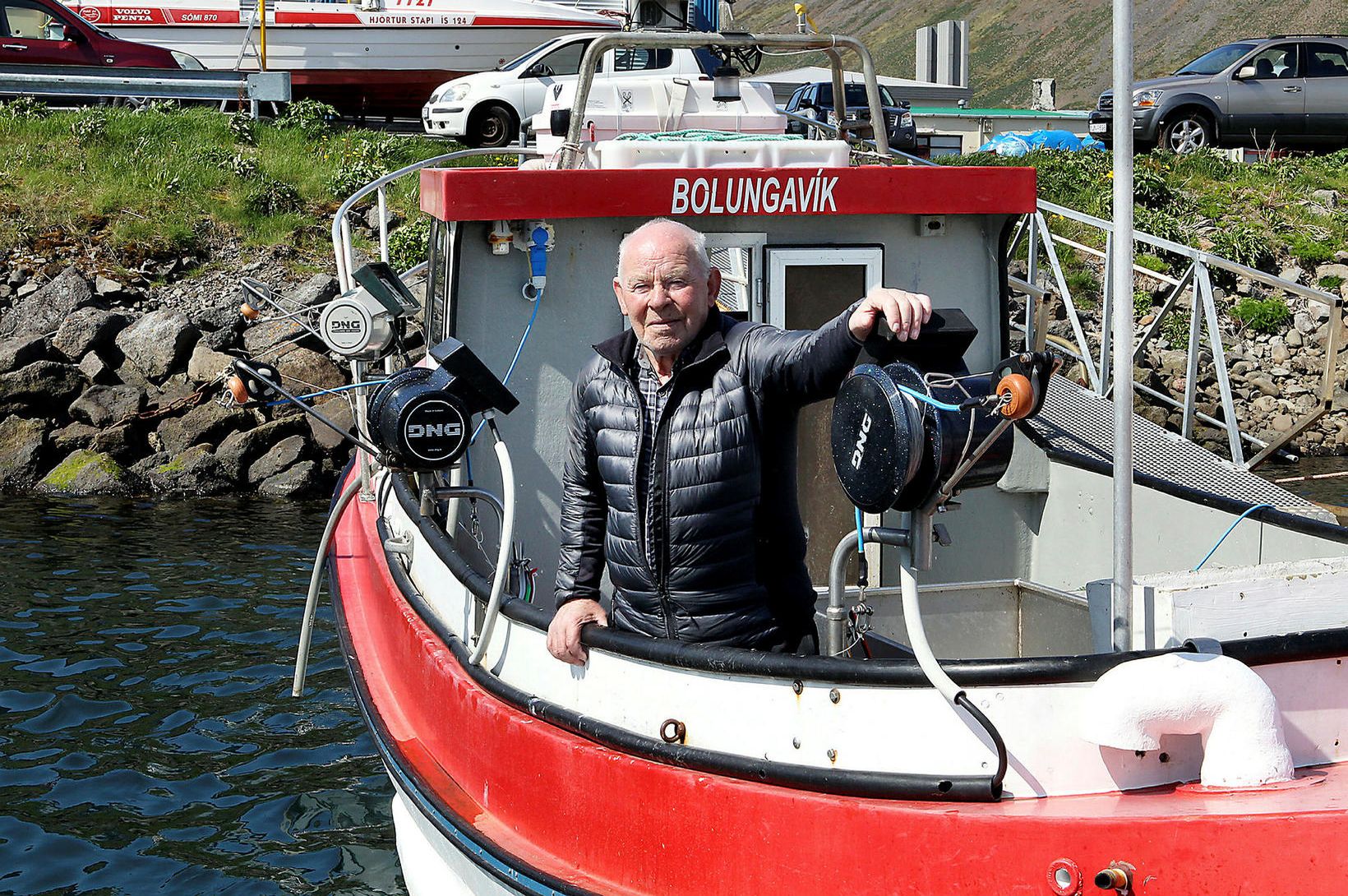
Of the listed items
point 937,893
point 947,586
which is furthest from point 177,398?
point 937,893

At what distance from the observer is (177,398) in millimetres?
12641

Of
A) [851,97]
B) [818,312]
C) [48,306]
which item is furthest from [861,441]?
[851,97]

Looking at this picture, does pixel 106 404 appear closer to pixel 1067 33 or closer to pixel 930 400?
pixel 930 400

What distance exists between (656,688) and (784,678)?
0.39 metres

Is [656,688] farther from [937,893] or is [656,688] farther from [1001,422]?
[1001,422]

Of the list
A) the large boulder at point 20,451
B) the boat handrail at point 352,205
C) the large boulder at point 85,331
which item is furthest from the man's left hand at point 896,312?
the large boulder at point 85,331

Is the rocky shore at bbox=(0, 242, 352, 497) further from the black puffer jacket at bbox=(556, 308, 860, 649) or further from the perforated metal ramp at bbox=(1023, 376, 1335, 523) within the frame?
the black puffer jacket at bbox=(556, 308, 860, 649)

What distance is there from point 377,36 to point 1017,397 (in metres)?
20.0

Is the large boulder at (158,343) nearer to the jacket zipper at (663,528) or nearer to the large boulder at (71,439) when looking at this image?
the large boulder at (71,439)

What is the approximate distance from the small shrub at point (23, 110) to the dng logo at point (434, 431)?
15.2m

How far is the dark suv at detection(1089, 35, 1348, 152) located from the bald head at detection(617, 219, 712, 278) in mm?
16645

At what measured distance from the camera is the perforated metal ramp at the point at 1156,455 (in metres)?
5.78

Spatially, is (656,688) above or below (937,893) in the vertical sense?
above

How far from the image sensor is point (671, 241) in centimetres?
329
